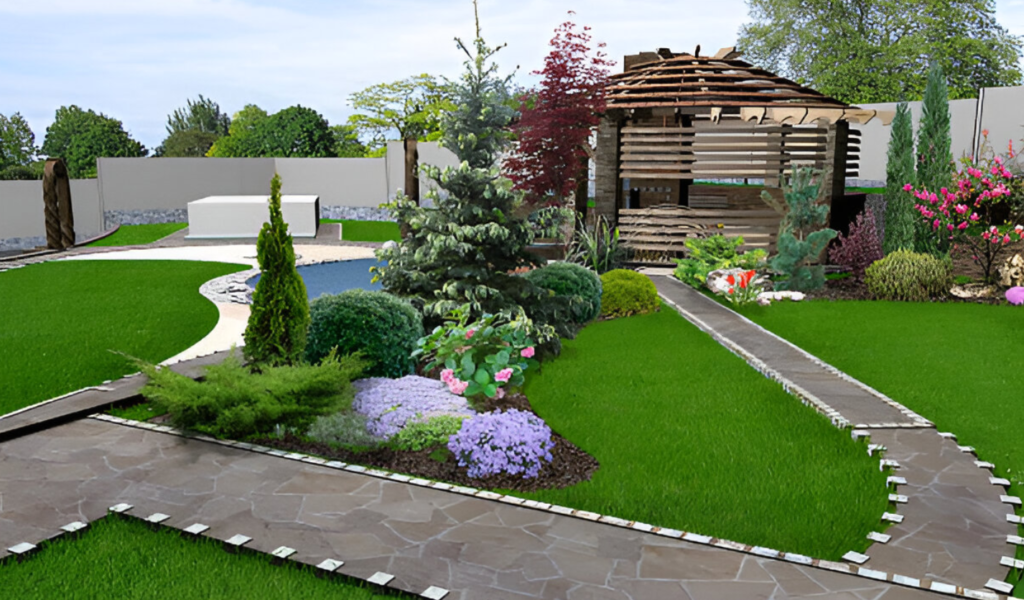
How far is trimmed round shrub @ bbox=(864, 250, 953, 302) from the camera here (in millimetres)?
12203

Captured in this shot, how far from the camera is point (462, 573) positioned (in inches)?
147

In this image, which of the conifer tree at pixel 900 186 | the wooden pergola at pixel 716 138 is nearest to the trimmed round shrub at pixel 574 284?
the wooden pergola at pixel 716 138

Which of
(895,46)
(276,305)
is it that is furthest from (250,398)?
(895,46)

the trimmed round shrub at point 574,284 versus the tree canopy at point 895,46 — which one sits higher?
the tree canopy at point 895,46

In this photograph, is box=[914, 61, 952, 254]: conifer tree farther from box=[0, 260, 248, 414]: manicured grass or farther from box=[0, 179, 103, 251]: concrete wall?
box=[0, 179, 103, 251]: concrete wall

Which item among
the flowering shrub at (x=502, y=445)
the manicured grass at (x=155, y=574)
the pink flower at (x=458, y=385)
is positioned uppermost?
the pink flower at (x=458, y=385)

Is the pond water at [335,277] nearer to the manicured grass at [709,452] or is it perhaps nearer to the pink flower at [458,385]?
the manicured grass at [709,452]

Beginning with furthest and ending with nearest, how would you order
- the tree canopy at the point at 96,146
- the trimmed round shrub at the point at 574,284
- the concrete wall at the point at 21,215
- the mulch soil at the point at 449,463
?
the tree canopy at the point at 96,146 < the concrete wall at the point at 21,215 < the trimmed round shrub at the point at 574,284 < the mulch soil at the point at 449,463

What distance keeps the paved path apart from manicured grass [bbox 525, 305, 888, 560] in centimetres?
17

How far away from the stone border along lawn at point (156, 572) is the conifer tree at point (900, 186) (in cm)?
1267

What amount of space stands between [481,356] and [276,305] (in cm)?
167

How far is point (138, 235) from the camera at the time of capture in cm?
2333

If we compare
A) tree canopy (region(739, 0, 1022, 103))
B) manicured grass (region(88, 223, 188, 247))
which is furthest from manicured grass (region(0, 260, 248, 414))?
tree canopy (region(739, 0, 1022, 103))

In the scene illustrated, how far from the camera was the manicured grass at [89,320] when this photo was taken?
7.47 meters
